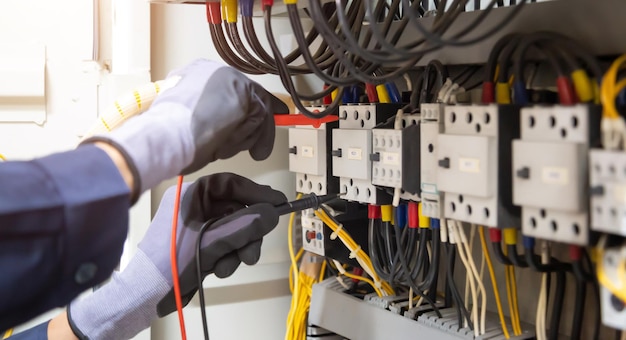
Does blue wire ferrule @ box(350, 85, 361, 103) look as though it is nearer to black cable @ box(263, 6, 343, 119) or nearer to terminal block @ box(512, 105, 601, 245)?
black cable @ box(263, 6, 343, 119)

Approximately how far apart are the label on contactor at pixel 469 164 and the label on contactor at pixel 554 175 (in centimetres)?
10

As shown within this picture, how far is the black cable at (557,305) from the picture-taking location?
1050 mm

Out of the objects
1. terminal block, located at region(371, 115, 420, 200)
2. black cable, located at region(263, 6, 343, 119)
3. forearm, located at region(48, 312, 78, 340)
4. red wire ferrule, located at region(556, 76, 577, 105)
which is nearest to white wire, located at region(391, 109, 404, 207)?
terminal block, located at region(371, 115, 420, 200)

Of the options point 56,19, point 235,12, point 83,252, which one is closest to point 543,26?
point 235,12

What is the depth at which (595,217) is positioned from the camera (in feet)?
2.48

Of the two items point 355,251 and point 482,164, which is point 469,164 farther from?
point 355,251

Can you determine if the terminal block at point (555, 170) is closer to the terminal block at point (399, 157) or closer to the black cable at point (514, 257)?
the black cable at point (514, 257)

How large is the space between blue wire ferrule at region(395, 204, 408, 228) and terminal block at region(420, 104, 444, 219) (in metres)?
0.17

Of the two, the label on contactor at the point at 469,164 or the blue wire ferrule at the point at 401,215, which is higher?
the label on contactor at the point at 469,164

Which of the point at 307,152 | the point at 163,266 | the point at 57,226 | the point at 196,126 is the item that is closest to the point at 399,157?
the point at 307,152

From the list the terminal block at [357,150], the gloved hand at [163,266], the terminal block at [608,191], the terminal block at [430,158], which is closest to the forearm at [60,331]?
the gloved hand at [163,266]

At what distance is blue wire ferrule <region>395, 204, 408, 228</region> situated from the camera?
1205 mm

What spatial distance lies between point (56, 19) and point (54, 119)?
21 centimetres

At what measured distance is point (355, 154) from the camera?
119 centimetres
